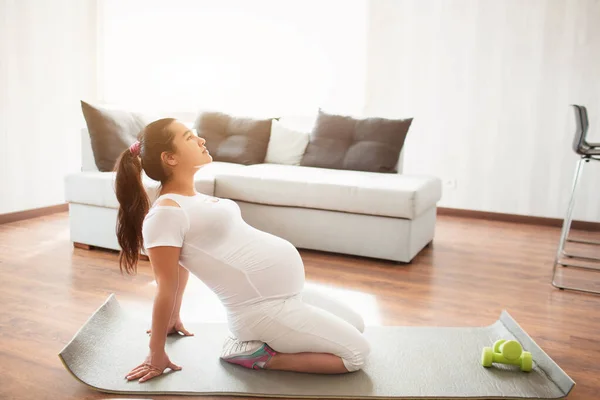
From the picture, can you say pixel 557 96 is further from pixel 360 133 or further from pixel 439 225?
pixel 360 133

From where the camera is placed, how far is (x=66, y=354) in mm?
1878

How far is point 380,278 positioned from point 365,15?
275 centimetres

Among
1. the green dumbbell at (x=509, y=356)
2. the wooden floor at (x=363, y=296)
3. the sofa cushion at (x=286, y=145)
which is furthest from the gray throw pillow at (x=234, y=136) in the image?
the green dumbbell at (x=509, y=356)

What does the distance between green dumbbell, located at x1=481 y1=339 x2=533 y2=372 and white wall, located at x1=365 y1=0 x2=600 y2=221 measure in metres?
2.97

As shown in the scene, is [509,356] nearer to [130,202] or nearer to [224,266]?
[224,266]

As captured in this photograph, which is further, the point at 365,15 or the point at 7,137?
the point at 365,15

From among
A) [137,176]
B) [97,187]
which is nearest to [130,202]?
[137,176]

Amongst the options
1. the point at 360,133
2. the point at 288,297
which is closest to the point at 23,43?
the point at 360,133

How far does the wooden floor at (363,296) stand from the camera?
6.50ft

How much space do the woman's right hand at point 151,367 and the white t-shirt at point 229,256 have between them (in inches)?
10.1

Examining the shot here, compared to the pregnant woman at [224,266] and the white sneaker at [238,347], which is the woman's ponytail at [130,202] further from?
the white sneaker at [238,347]

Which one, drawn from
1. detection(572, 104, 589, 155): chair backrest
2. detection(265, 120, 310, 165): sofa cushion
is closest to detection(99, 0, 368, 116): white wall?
detection(265, 120, 310, 165): sofa cushion

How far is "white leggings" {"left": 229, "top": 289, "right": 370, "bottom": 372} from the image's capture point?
1804 mm

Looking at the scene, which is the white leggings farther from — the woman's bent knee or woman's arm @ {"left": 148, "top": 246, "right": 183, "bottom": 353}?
woman's arm @ {"left": 148, "top": 246, "right": 183, "bottom": 353}
